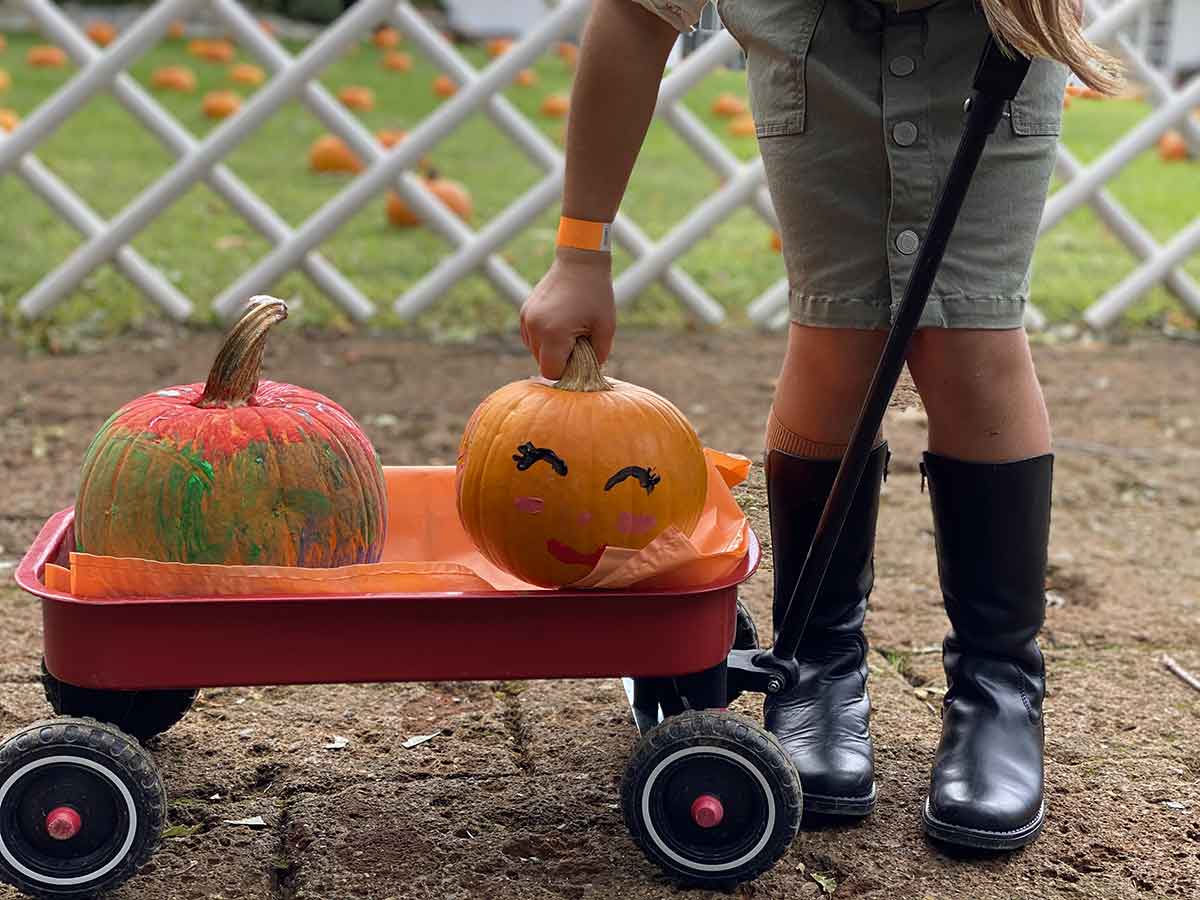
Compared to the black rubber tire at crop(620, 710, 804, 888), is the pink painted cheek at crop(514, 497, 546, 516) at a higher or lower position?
higher

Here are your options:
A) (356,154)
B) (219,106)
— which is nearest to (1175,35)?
(219,106)

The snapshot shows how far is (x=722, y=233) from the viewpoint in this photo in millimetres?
5395

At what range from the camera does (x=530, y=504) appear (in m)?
1.50

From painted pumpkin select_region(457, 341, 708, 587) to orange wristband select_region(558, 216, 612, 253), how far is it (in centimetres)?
11

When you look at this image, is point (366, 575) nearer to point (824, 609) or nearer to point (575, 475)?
point (575, 475)

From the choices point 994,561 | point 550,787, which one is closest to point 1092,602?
point 994,561

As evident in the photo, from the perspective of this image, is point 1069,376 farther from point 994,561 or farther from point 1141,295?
point 994,561

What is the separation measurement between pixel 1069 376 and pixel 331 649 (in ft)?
9.21

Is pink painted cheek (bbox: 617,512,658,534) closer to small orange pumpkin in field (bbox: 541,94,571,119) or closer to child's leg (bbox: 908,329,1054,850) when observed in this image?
child's leg (bbox: 908,329,1054,850)

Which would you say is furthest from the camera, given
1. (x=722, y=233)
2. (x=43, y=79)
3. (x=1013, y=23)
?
(x=43, y=79)

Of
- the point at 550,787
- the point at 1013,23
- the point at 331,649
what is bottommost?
the point at 550,787

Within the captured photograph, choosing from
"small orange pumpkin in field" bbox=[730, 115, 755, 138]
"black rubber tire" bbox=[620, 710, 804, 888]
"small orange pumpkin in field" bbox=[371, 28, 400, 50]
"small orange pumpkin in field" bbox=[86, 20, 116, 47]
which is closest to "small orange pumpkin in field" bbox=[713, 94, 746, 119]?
"small orange pumpkin in field" bbox=[730, 115, 755, 138]

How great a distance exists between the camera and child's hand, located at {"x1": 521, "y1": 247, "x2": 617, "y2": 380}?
1544 mm

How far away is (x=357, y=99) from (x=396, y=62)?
169cm
